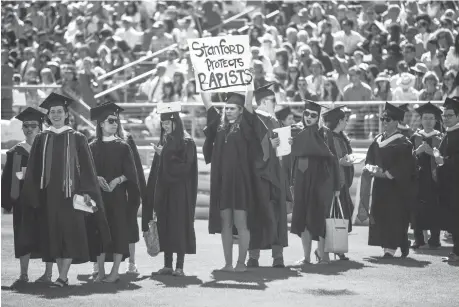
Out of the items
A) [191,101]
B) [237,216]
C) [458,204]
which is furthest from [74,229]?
[191,101]

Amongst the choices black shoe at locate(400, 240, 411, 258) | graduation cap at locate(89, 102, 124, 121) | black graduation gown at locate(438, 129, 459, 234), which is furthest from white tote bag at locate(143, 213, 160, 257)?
black graduation gown at locate(438, 129, 459, 234)

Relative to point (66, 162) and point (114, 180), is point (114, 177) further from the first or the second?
point (66, 162)

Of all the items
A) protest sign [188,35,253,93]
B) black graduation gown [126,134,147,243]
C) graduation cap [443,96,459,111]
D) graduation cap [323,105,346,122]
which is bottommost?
black graduation gown [126,134,147,243]

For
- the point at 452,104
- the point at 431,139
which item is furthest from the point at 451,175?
the point at 431,139

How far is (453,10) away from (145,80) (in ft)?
22.5

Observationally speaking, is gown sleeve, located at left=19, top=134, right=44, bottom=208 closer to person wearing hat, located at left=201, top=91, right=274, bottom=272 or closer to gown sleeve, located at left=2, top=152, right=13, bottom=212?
gown sleeve, located at left=2, top=152, right=13, bottom=212

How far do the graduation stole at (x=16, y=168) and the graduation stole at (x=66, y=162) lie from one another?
82cm

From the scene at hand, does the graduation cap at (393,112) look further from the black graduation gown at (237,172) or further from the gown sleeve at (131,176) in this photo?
the gown sleeve at (131,176)

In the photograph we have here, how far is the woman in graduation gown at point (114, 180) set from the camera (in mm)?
12359

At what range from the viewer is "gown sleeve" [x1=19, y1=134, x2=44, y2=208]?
11812mm

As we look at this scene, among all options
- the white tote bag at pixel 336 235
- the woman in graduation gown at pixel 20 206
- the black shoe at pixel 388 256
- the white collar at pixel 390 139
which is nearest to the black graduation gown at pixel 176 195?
the woman in graduation gown at pixel 20 206

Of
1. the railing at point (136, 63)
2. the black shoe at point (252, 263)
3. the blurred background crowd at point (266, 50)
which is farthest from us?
the railing at point (136, 63)

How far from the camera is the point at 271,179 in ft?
43.5

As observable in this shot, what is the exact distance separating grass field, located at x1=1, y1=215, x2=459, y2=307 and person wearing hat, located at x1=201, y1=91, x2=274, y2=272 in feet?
1.58
